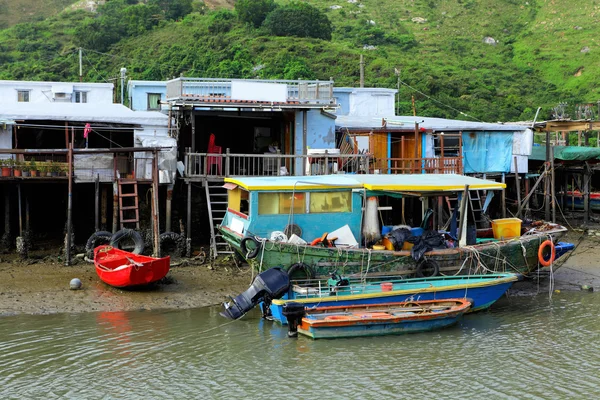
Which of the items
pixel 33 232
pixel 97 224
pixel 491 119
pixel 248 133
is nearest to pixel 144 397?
pixel 97 224

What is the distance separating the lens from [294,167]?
24.7 meters

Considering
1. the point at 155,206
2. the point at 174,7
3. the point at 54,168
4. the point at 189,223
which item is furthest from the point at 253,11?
the point at 155,206

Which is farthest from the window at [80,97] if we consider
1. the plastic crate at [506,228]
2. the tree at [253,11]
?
the tree at [253,11]

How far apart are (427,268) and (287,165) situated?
7670mm

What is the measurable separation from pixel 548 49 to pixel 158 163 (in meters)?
49.8

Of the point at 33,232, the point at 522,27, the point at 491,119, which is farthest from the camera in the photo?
the point at 522,27

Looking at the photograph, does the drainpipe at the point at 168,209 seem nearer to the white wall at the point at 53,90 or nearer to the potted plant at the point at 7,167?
the potted plant at the point at 7,167

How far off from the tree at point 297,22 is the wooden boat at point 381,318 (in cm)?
4553

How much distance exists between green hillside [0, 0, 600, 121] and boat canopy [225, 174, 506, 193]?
28.4 metres

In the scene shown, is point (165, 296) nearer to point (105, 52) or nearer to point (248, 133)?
point (248, 133)

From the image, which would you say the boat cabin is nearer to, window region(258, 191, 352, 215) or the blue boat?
window region(258, 191, 352, 215)

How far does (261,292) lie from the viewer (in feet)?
55.1

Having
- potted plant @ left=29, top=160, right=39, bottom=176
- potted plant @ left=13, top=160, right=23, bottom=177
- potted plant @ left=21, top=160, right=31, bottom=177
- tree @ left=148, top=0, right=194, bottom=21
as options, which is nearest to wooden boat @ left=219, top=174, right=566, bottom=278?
potted plant @ left=29, top=160, right=39, bottom=176

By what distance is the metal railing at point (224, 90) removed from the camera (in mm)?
23700
